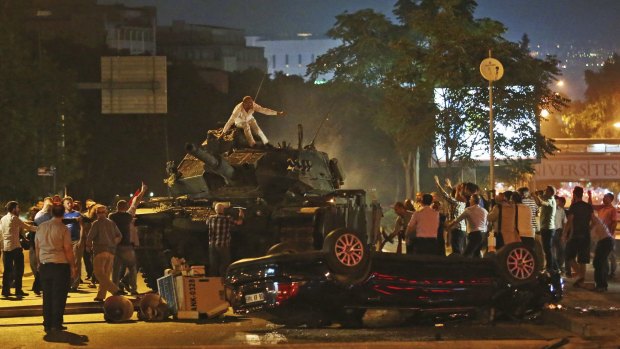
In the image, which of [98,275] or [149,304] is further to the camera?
[98,275]

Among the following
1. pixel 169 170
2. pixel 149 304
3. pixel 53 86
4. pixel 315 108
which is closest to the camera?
pixel 149 304

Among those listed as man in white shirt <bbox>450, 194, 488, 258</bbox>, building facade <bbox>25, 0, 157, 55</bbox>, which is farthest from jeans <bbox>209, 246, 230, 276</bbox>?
building facade <bbox>25, 0, 157, 55</bbox>

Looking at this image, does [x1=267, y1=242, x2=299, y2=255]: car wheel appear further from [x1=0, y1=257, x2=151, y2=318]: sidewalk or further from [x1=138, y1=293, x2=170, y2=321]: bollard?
[x1=0, y1=257, x2=151, y2=318]: sidewalk

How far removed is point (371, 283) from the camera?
12656 mm

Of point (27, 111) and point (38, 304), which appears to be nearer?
point (38, 304)

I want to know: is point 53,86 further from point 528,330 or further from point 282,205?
point 528,330

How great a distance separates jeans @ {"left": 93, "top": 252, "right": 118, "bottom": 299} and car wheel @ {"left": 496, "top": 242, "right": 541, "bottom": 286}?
21.1 feet

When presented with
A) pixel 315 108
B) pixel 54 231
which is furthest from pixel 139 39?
pixel 54 231

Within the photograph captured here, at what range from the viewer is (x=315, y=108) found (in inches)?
2142

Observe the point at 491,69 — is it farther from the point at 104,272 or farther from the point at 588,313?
the point at 588,313

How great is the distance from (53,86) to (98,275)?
85.4ft

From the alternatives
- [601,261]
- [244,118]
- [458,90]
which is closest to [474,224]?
[601,261]

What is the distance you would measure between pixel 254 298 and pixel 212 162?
5.98 m

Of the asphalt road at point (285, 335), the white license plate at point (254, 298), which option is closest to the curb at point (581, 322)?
the asphalt road at point (285, 335)
